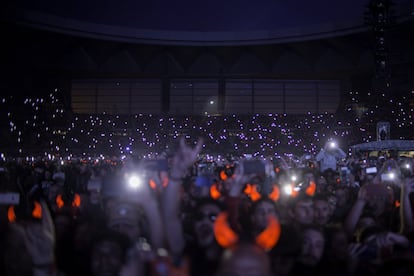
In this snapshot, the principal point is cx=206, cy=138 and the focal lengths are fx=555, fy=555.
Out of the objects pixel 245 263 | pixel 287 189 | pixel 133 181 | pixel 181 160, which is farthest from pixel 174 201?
pixel 287 189

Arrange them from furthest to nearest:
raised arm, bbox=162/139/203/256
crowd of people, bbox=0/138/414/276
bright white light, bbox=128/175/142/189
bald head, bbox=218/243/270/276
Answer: bright white light, bbox=128/175/142/189, raised arm, bbox=162/139/203/256, crowd of people, bbox=0/138/414/276, bald head, bbox=218/243/270/276

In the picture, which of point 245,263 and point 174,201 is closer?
point 245,263

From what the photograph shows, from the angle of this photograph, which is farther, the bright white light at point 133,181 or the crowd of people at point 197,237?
the bright white light at point 133,181

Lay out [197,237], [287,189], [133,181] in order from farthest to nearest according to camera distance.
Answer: [287,189] < [133,181] < [197,237]

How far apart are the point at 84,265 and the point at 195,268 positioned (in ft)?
3.81

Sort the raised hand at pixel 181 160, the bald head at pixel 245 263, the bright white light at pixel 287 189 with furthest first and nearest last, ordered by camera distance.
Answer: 1. the bright white light at pixel 287 189
2. the raised hand at pixel 181 160
3. the bald head at pixel 245 263

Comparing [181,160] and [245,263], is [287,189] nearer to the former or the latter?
[181,160]

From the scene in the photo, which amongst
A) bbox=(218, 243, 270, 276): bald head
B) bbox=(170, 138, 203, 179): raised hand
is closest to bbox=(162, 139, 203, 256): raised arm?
bbox=(170, 138, 203, 179): raised hand

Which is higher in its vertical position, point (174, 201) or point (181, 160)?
point (181, 160)

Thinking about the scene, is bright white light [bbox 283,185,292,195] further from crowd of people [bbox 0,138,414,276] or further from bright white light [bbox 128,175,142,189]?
bright white light [bbox 128,175,142,189]

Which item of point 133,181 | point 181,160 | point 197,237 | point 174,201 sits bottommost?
point 197,237

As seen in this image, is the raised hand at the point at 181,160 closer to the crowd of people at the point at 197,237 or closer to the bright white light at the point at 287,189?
the crowd of people at the point at 197,237

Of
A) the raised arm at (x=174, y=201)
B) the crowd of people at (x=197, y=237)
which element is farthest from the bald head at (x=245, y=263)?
the raised arm at (x=174, y=201)

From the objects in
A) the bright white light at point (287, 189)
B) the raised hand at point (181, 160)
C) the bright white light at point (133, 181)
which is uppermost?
the raised hand at point (181, 160)
